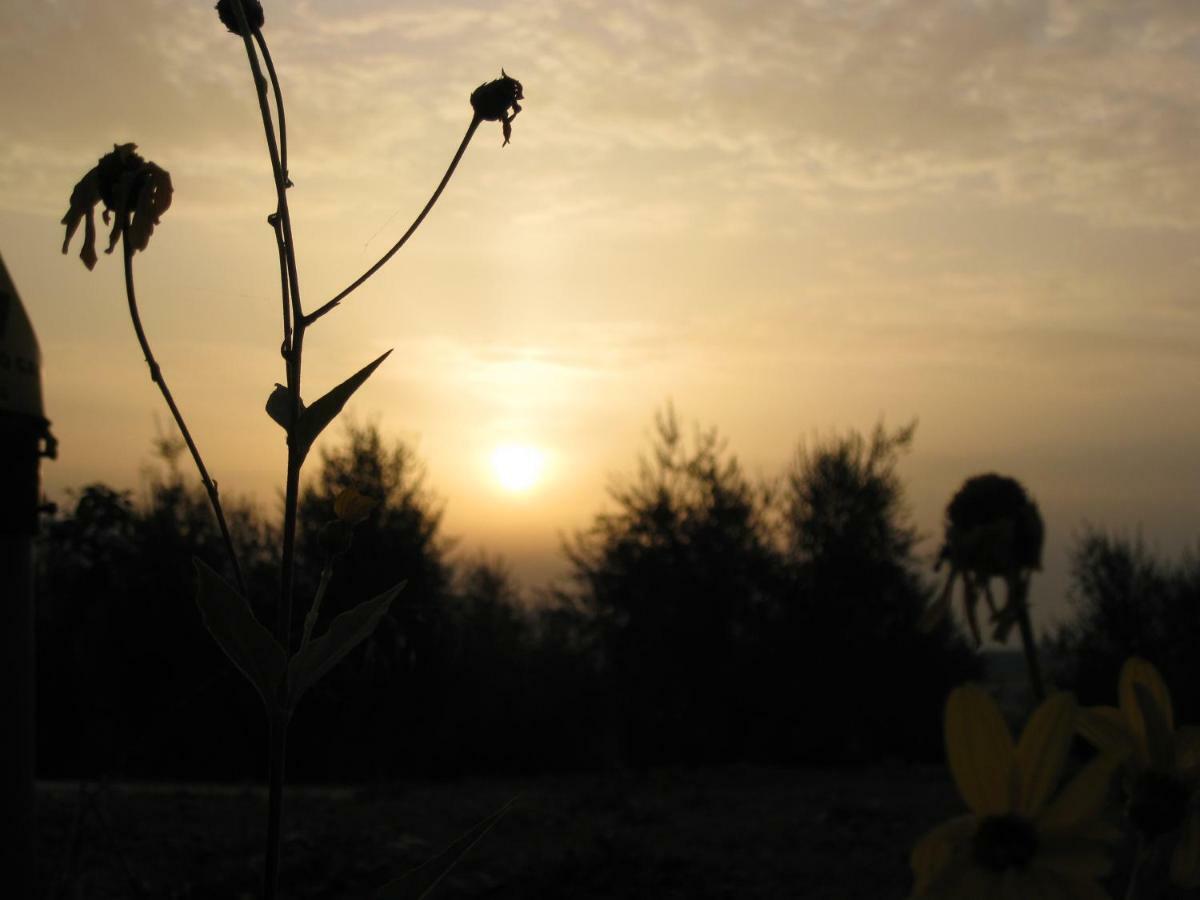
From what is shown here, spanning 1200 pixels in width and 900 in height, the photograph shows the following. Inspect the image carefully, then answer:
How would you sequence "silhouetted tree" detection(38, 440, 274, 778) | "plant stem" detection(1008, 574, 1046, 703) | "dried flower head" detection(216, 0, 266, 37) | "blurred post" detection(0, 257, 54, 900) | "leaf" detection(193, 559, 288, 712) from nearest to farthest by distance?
"plant stem" detection(1008, 574, 1046, 703), "leaf" detection(193, 559, 288, 712), "dried flower head" detection(216, 0, 266, 37), "blurred post" detection(0, 257, 54, 900), "silhouetted tree" detection(38, 440, 274, 778)

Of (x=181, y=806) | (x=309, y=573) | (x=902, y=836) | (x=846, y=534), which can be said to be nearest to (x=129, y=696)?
(x=309, y=573)

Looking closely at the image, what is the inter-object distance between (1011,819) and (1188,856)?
0.09 m

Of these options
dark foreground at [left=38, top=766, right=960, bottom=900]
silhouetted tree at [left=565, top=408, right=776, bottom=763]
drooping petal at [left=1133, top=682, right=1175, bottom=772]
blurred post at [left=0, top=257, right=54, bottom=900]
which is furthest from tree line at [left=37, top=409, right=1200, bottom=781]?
drooping petal at [left=1133, top=682, right=1175, bottom=772]

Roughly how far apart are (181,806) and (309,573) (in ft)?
17.5

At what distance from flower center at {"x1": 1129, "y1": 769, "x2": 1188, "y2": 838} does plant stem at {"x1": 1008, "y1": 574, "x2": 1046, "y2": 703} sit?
17 centimetres

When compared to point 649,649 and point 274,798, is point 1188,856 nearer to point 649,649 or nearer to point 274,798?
point 274,798

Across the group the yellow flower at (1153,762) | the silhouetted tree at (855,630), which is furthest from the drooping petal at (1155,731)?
the silhouetted tree at (855,630)

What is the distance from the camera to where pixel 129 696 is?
10.3 metres

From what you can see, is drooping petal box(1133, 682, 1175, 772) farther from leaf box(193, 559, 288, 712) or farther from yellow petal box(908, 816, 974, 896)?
leaf box(193, 559, 288, 712)

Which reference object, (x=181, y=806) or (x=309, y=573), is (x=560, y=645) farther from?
(x=181, y=806)

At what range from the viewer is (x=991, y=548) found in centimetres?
87

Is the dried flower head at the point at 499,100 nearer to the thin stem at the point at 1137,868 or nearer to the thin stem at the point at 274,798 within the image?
the thin stem at the point at 274,798

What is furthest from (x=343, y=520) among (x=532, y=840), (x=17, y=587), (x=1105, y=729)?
(x=532, y=840)

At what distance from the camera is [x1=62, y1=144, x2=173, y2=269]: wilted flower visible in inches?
52.9
